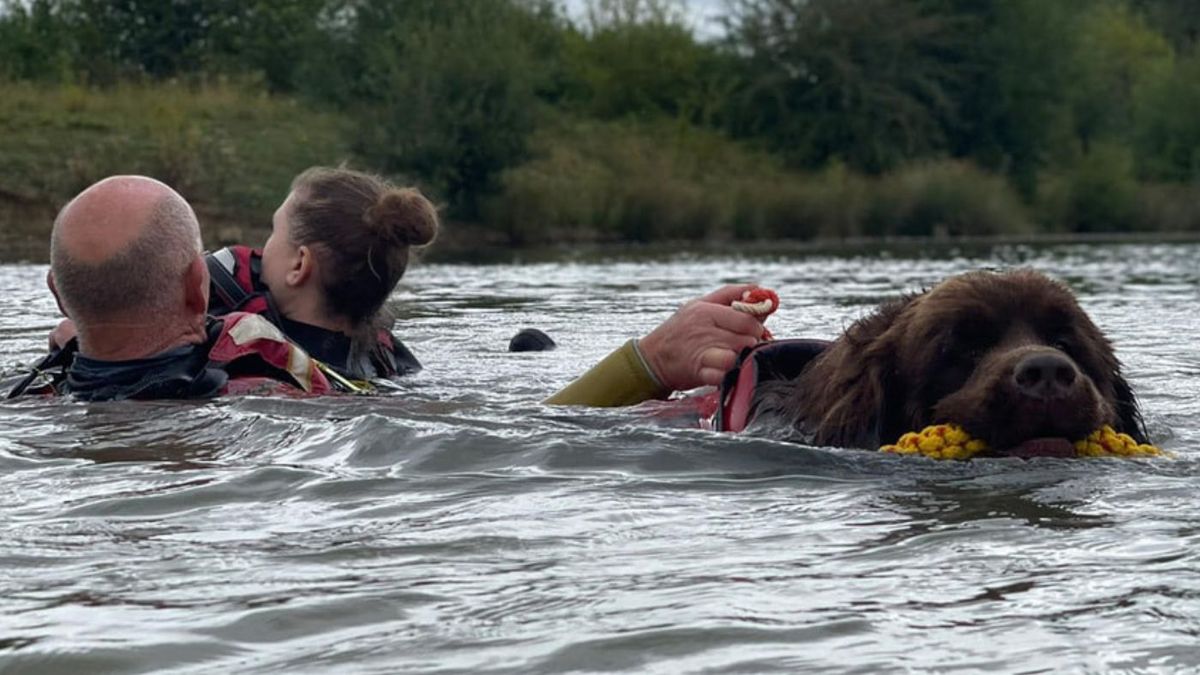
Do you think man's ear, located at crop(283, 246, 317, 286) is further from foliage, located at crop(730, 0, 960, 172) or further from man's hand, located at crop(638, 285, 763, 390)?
foliage, located at crop(730, 0, 960, 172)

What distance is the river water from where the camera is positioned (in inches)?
131

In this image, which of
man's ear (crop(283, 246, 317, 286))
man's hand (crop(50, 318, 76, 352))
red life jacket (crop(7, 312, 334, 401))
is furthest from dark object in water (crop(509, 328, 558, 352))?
man's hand (crop(50, 318, 76, 352))

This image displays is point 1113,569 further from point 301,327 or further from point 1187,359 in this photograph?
point 1187,359

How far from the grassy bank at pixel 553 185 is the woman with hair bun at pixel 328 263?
24.9m

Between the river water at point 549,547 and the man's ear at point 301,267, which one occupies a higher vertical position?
the man's ear at point 301,267

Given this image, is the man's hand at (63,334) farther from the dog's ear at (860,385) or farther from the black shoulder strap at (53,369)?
the dog's ear at (860,385)

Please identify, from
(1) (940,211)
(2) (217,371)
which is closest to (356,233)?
(2) (217,371)

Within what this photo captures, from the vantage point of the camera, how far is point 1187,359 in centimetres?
979

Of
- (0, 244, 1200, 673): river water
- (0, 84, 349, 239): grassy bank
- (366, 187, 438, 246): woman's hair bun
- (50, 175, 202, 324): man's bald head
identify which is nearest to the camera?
(0, 244, 1200, 673): river water

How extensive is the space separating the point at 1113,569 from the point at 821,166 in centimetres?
4888

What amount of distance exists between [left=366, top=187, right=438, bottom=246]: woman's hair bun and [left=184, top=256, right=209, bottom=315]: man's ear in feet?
3.01

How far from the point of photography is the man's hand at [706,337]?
19.5 feet

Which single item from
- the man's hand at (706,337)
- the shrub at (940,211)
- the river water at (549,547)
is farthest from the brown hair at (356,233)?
the shrub at (940,211)

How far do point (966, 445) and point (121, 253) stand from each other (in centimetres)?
295
